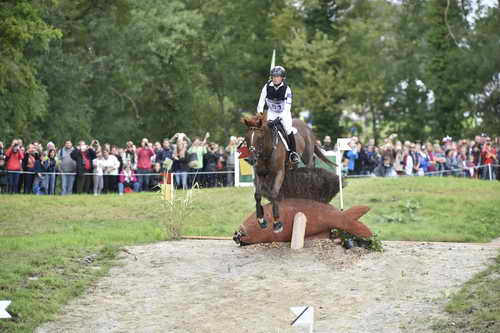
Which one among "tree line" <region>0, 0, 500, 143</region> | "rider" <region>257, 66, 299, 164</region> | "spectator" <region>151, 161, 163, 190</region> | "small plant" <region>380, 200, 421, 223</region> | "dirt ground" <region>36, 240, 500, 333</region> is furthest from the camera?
"tree line" <region>0, 0, 500, 143</region>

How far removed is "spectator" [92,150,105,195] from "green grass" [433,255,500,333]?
15333 millimetres

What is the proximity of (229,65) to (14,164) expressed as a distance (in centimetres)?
3456

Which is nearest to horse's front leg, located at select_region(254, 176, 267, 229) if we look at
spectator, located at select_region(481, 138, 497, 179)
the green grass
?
the green grass

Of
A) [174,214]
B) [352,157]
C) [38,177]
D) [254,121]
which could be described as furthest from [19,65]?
[254,121]

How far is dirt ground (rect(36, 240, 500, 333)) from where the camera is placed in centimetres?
1209

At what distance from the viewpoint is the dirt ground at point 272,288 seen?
39.7 feet

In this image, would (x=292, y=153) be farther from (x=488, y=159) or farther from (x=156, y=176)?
(x=488, y=159)

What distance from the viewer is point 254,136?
591 inches

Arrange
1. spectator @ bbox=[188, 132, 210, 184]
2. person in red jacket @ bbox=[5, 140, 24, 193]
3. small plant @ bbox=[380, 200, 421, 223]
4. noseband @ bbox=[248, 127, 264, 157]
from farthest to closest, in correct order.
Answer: spectator @ bbox=[188, 132, 210, 184] → person in red jacket @ bbox=[5, 140, 24, 193] → small plant @ bbox=[380, 200, 421, 223] → noseband @ bbox=[248, 127, 264, 157]

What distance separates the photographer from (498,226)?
2300 centimetres

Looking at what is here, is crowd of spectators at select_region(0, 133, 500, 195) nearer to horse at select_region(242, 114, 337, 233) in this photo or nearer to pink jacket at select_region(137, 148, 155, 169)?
pink jacket at select_region(137, 148, 155, 169)

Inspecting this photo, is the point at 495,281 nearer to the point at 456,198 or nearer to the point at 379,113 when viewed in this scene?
the point at 456,198

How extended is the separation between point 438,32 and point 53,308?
4526 cm

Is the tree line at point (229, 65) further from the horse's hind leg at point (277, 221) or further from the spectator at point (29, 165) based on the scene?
the horse's hind leg at point (277, 221)
